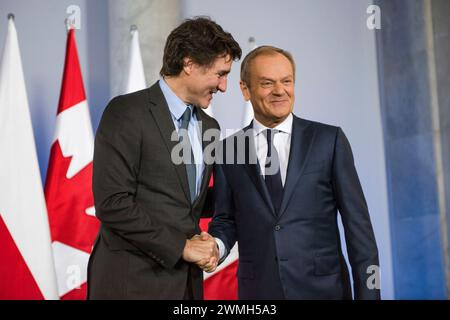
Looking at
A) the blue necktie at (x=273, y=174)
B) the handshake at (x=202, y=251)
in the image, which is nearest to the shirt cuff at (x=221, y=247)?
the handshake at (x=202, y=251)

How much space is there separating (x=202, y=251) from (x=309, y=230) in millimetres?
425

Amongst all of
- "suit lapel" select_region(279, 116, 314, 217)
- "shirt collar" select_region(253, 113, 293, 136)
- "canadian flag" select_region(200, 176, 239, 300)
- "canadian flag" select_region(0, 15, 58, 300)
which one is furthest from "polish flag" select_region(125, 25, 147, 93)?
"suit lapel" select_region(279, 116, 314, 217)

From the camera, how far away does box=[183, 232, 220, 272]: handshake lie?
226 cm

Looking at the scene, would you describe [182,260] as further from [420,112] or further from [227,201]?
[420,112]

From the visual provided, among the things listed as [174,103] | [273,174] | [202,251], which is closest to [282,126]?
[273,174]

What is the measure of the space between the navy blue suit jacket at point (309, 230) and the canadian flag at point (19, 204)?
1.94m

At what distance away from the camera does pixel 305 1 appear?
5445 millimetres

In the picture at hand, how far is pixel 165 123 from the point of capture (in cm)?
234

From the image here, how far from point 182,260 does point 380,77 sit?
11.9 ft

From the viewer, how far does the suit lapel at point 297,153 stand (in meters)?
2.47

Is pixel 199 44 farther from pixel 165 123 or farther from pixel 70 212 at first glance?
pixel 70 212

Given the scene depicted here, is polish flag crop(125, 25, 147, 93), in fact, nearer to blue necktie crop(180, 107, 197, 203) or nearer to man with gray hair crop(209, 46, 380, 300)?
man with gray hair crop(209, 46, 380, 300)

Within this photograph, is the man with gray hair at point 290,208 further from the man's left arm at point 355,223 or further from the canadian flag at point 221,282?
the canadian flag at point 221,282

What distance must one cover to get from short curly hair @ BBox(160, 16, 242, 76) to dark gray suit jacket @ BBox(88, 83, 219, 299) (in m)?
0.25
